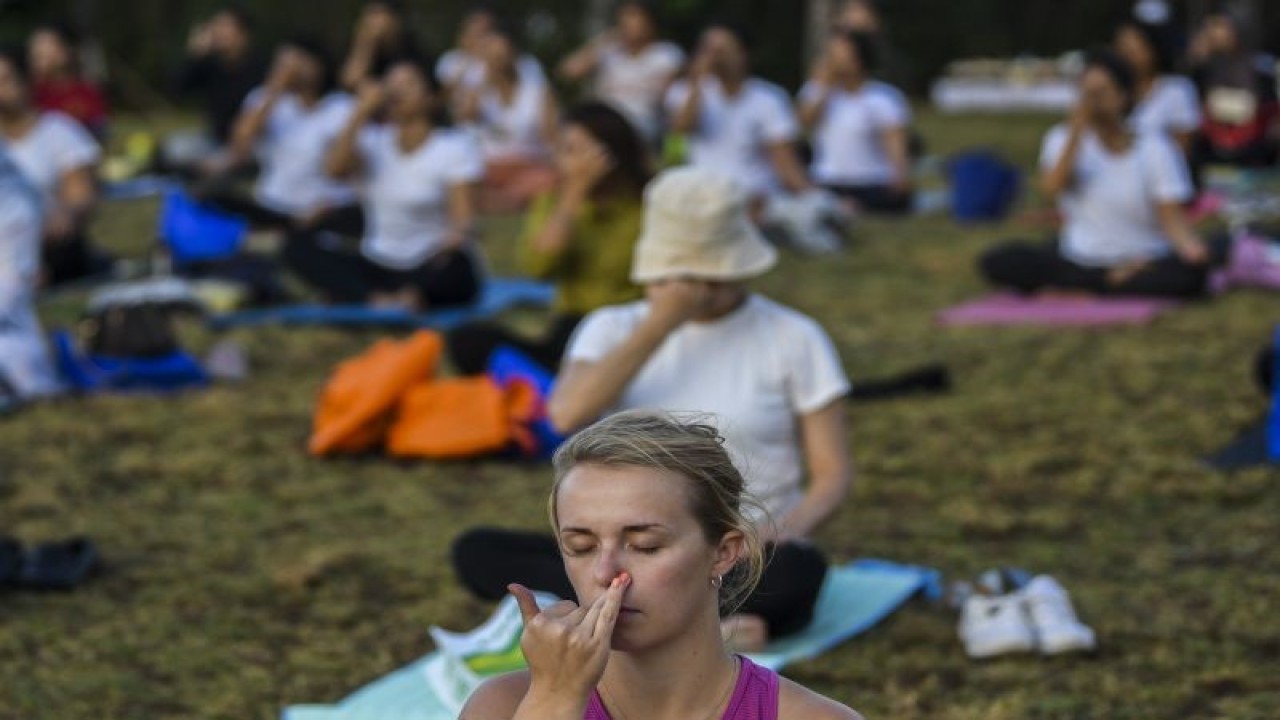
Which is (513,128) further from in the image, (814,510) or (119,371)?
(814,510)

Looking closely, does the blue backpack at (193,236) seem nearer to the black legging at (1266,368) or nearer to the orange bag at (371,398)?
the orange bag at (371,398)

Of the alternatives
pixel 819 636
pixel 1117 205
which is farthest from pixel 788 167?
pixel 819 636

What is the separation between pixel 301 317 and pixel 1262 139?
684cm

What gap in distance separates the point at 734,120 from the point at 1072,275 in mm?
3020

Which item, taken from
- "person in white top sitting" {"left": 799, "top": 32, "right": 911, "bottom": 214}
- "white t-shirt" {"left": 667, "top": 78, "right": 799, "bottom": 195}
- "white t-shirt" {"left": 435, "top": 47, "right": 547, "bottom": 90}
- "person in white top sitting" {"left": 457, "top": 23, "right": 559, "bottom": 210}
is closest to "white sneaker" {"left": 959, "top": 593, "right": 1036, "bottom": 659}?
"white t-shirt" {"left": 667, "top": 78, "right": 799, "bottom": 195}

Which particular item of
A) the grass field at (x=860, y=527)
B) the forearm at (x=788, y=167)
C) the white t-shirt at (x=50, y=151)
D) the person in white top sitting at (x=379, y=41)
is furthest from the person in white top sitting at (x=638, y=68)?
the grass field at (x=860, y=527)

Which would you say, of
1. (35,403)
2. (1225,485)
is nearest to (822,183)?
(35,403)

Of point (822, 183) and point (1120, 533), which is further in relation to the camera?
point (822, 183)

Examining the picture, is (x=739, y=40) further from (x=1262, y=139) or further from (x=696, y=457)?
(x=696, y=457)

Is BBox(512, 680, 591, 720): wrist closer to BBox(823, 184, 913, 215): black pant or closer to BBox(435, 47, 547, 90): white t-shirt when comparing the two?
BBox(823, 184, 913, 215): black pant

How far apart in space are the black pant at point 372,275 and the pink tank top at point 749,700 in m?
6.39

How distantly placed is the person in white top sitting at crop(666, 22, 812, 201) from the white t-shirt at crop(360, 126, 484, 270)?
→ 2.57 metres

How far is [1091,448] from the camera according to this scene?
609 centimetres

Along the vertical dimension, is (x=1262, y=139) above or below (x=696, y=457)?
below
